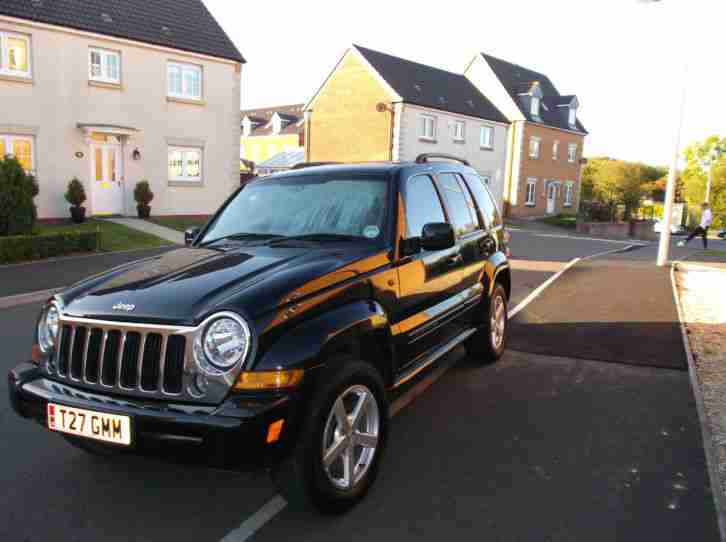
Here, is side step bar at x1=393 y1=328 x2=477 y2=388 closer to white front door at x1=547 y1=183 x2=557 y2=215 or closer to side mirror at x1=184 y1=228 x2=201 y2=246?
side mirror at x1=184 y1=228 x2=201 y2=246

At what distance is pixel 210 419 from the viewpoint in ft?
8.96

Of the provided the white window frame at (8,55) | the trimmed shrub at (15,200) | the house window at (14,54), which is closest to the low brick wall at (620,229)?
the white window frame at (8,55)

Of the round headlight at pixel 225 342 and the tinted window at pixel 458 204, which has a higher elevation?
the tinted window at pixel 458 204

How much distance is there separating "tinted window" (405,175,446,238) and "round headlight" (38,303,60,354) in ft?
7.49

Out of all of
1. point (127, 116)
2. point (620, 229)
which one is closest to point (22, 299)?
point (127, 116)

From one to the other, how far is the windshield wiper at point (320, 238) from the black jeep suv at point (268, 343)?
17mm

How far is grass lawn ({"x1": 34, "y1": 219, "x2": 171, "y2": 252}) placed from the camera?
49.7ft

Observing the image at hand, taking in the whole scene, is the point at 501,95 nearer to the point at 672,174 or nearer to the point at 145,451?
the point at 672,174

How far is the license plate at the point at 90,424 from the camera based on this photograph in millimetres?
2838

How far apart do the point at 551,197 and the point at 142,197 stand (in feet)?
113

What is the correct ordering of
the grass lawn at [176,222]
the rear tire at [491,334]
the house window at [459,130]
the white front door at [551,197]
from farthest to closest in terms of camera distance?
1. the white front door at [551,197]
2. the house window at [459,130]
3. the grass lawn at [176,222]
4. the rear tire at [491,334]

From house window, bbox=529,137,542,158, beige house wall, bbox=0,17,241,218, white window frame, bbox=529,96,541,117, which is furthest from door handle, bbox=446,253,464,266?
white window frame, bbox=529,96,541,117

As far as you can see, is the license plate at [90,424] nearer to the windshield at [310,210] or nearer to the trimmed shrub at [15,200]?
the windshield at [310,210]

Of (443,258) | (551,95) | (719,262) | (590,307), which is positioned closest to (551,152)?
(551,95)
